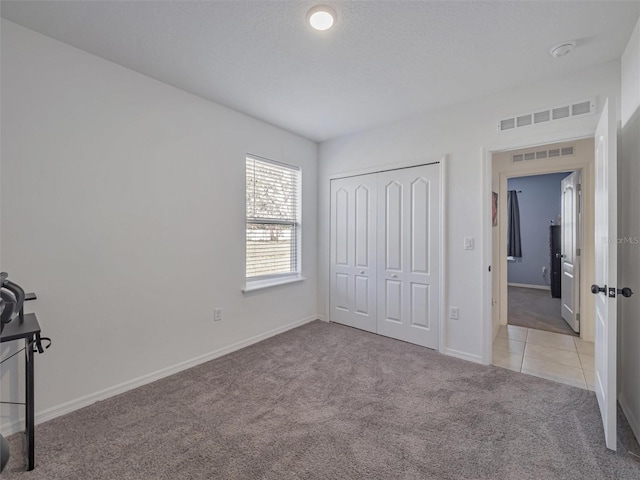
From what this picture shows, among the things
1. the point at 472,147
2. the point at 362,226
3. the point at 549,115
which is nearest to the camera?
the point at 549,115

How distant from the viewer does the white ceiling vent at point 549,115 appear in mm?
2447

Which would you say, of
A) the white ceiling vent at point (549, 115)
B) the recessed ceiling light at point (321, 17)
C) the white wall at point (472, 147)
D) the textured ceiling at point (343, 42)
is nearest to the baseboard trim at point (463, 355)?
the white wall at point (472, 147)

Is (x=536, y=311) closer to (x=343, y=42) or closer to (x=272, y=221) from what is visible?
(x=272, y=221)

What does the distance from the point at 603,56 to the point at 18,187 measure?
423cm

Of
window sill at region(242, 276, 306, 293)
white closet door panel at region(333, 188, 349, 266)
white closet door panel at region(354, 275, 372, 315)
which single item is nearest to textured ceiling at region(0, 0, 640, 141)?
white closet door panel at region(333, 188, 349, 266)

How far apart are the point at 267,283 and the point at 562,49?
3.36m

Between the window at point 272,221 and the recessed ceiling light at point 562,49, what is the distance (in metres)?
2.74

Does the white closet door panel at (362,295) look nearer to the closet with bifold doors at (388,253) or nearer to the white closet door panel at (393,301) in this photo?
the closet with bifold doors at (388,253)

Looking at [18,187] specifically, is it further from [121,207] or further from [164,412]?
[164,412]

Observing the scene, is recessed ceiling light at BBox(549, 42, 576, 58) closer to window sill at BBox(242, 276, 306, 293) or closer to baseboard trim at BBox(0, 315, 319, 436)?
window sill at BBox(242, 276, 306, 293)

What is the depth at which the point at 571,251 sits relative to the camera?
3980mm

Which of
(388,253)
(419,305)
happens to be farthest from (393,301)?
(388,253)

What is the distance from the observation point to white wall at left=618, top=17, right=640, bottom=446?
190 cm

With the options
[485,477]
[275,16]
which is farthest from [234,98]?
[485,477]
